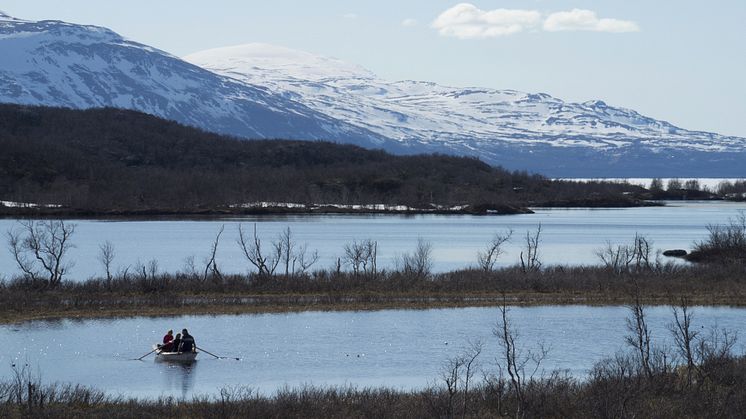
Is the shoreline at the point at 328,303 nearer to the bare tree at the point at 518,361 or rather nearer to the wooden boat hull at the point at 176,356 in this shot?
the bare tree at the point at 518,361

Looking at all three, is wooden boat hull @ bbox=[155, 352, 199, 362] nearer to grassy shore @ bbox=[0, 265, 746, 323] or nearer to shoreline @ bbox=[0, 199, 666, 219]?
grassy shore @ bbox=[0, 265, 746, 323]

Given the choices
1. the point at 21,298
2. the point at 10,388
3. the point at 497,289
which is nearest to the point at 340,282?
the point at 497,289

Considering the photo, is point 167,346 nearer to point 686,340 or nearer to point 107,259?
point 686,340

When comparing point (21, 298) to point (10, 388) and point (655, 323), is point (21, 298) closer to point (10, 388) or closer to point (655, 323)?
point (10, 388)

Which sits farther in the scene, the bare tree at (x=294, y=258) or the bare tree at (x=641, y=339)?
the bare tree at (x=294, y=258)

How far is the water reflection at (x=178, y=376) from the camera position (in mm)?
32281

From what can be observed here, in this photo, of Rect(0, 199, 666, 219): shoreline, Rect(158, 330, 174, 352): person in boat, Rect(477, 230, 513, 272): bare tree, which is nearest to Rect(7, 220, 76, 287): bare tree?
Rect(158, 330, 174, 352): person in boat

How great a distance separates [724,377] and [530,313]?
66.8ft

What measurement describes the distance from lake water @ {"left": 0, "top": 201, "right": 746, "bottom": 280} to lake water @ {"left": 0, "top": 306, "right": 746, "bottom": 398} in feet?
80.2

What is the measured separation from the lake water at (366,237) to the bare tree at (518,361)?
3612cm

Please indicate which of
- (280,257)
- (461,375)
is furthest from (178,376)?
(280,257)

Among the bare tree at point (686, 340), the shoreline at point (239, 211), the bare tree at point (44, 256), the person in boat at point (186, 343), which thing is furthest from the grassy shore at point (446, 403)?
the shoreline at point (239, 211)

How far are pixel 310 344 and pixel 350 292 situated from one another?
13676 mm

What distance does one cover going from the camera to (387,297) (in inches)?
2101
